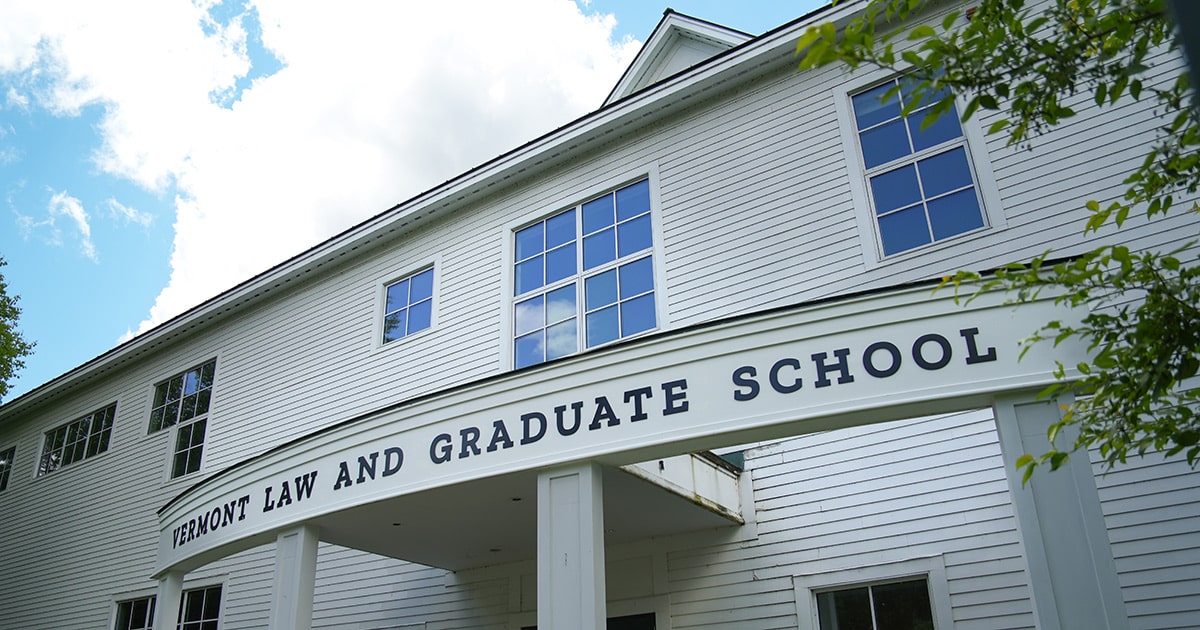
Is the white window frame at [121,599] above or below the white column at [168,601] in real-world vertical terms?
above

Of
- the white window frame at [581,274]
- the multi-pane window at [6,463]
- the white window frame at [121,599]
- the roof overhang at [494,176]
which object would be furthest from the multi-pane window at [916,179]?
the multi-pane window at [6,463]

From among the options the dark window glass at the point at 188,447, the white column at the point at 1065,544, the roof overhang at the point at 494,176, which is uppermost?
the roof overhang at the point at 494,176

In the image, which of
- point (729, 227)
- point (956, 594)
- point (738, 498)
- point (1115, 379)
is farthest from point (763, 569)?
point (1115, 379)

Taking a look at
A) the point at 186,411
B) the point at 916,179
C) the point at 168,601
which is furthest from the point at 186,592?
the point at 916,179

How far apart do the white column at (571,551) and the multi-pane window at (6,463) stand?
20.0 metres

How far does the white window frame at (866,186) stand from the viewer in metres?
9.66

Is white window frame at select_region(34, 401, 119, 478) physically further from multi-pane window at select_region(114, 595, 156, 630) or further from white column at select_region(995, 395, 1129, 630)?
white column at select_region(995, 395, 1129, 630)

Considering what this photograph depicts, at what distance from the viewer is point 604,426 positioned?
273 inches

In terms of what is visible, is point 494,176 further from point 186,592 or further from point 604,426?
point 186,592

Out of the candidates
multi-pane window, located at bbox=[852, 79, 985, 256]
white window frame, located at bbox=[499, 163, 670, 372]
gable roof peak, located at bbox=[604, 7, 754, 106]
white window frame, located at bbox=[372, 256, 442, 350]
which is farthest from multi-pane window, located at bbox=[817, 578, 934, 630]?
gable roof peak, located at bbox=[604, 7, 754, 106]

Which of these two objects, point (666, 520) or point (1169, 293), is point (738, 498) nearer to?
point (666, 520)

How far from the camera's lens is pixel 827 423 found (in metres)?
6.17

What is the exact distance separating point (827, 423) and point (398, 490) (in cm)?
381

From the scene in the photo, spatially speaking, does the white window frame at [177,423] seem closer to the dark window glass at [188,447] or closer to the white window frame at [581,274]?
the dark window glass at [188,447]
